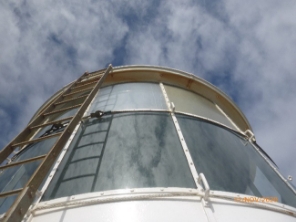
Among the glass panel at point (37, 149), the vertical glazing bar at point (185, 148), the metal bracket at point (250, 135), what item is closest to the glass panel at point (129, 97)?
the vertical glazing bar at point (185, 148)

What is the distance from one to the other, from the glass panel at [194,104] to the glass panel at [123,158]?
2.69 ft

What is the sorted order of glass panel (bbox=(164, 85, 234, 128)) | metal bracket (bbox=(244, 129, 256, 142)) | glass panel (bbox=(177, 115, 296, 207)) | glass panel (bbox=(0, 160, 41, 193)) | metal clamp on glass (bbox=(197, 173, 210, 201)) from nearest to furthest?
metal clamp on glass (bbox=(197, 173, 210, 201))
glass panel (bbox=(177, 115, 296, 207))
glass panel (bbox=(0, 160, 41, 193))
glass panel (bbox=(164, 85, 234, 128))
metal bracket (bbox=(244, 129, 256, 142))

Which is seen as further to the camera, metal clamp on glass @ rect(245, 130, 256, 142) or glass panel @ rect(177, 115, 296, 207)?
metal clamp on glass @ rect(245, 130, 256, 142)

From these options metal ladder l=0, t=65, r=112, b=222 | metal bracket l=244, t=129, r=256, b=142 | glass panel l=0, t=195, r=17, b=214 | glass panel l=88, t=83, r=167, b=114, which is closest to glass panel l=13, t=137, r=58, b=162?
metal ladder l=0, t=65, r=112, b=222

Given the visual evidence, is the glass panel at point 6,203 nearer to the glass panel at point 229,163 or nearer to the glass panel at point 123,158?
the glass panel at point 123,158

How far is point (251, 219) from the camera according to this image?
233 centimetres

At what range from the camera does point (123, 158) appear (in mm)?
3014

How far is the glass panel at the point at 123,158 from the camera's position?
2.69 metres

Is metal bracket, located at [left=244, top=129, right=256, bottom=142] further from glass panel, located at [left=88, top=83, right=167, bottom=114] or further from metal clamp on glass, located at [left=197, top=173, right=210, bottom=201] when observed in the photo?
metal clamp on glass, located at [left=197, top=173, right=210, bottom=201]

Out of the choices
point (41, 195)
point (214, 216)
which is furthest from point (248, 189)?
point (41, 195)

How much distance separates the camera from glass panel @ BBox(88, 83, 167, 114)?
427 cm

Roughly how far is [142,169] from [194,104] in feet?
7.76

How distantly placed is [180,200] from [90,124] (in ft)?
5.97

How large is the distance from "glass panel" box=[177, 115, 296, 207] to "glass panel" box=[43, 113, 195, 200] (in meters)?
0.21
